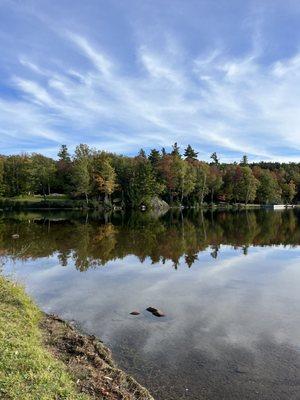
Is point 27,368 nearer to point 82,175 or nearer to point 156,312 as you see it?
point 156,312

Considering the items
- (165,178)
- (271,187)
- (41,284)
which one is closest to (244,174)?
(271,187)

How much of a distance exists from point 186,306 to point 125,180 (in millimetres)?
101434

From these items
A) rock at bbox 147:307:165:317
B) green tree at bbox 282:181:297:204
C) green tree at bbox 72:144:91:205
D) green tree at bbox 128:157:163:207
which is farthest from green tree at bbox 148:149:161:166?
rock at bbox 147:307:165:317

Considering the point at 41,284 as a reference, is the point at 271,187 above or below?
above

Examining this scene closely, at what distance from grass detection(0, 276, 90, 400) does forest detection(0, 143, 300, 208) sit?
318 feet

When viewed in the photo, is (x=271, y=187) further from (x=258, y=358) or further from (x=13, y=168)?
(x=258, y=358)

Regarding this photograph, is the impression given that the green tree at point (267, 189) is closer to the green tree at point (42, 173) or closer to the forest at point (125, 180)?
the forest at point (125, 180)

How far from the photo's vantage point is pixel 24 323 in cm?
1291

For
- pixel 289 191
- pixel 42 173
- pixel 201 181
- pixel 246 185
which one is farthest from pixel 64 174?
→ pixel 289 191

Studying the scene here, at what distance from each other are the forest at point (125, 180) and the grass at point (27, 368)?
3815 inches

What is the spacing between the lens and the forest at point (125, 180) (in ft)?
372

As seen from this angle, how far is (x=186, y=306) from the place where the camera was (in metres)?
18.3

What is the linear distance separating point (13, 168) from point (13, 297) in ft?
380

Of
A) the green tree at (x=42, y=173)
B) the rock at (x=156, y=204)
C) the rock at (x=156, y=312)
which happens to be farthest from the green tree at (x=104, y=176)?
the rock at (x=156, y=312)
